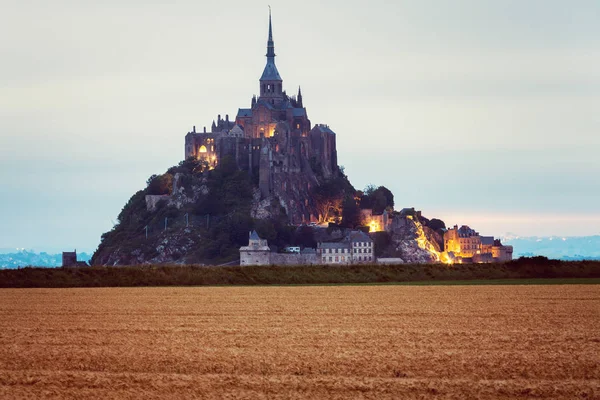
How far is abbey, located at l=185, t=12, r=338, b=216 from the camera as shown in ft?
470

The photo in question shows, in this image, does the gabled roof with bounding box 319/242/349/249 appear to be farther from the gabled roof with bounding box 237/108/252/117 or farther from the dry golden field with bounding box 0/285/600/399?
the dry golden field with bounding box 0/285/600/399

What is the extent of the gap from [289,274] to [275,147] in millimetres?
96631

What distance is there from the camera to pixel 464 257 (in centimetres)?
14788

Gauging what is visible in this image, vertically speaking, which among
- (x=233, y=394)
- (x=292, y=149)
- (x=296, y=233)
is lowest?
(x=233, y=394)

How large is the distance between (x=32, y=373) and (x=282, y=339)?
6162 millimetres

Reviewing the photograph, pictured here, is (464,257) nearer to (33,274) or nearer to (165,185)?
(165,185)

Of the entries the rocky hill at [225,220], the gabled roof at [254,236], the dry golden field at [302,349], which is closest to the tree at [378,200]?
the rocky hill at [225,220]

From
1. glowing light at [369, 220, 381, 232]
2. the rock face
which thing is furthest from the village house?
glowing light at [369, 220, 381, 232]

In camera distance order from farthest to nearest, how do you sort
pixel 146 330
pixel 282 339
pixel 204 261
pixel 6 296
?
pixel 204 261 < pixel 6 296 < pixel 146 330 < pixel 282 339

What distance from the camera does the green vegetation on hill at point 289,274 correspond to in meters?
46.2

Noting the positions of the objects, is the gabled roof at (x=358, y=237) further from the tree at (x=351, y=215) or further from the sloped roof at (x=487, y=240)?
the sloped roof at (x=487, y=240)

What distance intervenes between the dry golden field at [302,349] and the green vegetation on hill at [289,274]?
47.2 feet

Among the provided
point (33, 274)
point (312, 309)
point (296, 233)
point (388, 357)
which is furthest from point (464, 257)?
point (388, 357)

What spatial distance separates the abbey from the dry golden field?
366 feet
